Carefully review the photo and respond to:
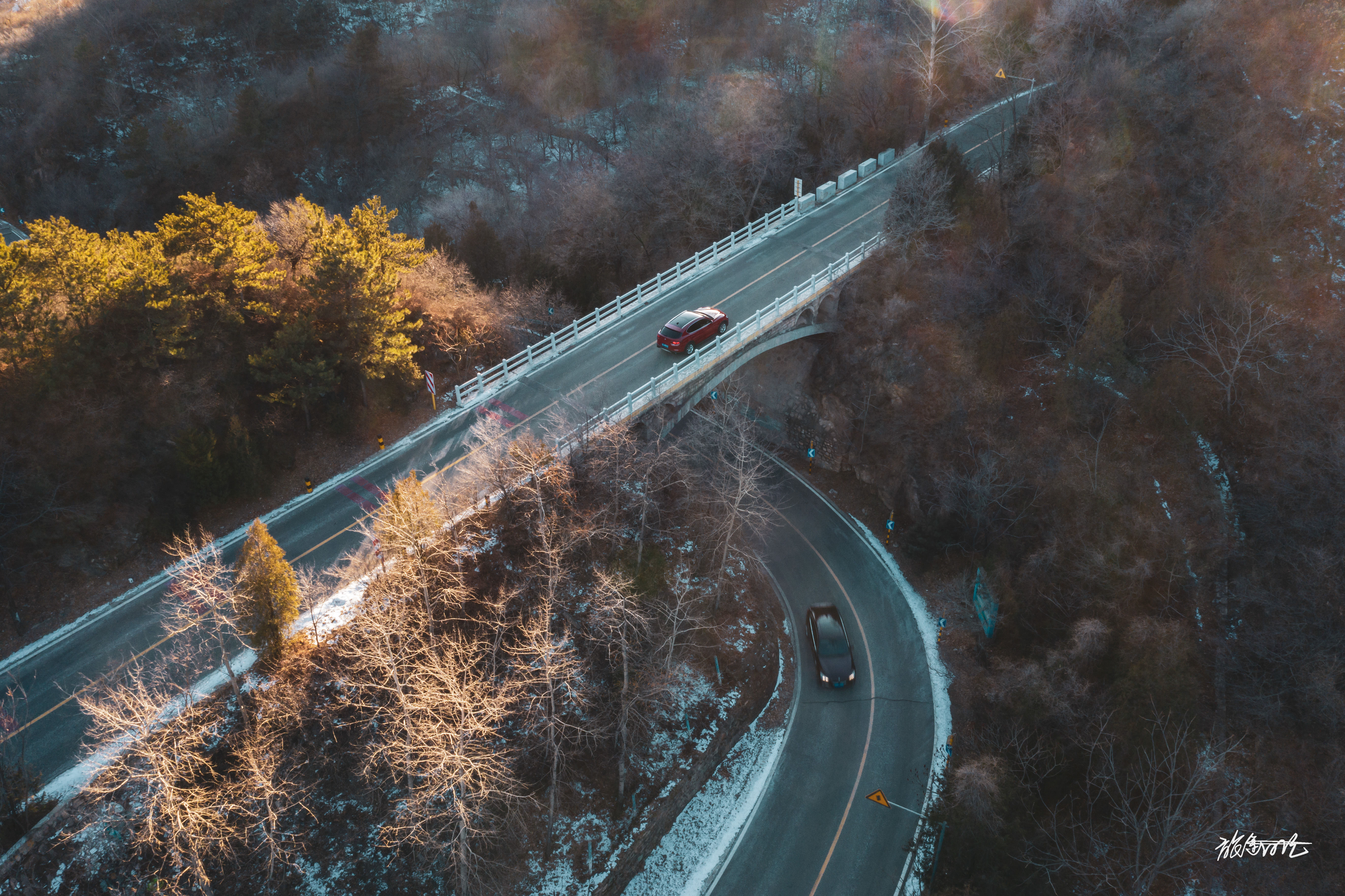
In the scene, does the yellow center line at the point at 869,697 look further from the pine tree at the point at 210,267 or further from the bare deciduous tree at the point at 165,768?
the pine tree at the point at 210,267

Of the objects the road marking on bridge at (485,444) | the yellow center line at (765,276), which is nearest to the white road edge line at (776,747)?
the road marking on bridge at (485,444)

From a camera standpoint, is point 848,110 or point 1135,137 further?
point 848,110

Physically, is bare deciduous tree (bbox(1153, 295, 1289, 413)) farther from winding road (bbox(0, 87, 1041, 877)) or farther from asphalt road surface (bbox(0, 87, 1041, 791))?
asphalt road surface (bbox(0, 87, 1041, 791))

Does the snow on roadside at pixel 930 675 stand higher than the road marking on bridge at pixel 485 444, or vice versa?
the road marking on bridge at pixel 485 444

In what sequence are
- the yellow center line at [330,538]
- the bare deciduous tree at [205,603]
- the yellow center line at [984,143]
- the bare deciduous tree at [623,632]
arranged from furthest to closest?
the yellow center line at [984,143] → the bare deciduous tree at [623,632] → the yellow center line at [330,538] → the bare deciduous tree at [205,603]

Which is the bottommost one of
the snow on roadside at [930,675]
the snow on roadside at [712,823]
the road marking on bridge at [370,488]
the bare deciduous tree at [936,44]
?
the snow on roadside at [930,675]

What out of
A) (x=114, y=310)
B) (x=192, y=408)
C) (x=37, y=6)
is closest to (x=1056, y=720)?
(x=192, y=408)

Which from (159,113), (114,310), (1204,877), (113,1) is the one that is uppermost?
(113,1)

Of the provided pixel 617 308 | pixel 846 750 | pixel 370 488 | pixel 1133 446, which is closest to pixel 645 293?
pixel 617 308

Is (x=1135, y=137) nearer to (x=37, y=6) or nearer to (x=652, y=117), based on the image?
(x=652, y=117)
